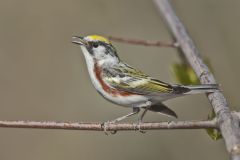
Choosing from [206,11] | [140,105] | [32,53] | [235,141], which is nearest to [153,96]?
[140,105]

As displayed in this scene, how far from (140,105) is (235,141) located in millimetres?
2446

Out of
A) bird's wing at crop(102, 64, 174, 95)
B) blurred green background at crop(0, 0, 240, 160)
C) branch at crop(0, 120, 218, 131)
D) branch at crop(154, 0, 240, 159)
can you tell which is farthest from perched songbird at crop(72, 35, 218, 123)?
blurred green background at crop(0, 0, 240, 160)

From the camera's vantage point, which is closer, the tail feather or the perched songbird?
the tail feather

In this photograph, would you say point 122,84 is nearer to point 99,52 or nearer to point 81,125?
point 99,52

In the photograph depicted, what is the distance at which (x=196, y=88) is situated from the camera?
337 cm

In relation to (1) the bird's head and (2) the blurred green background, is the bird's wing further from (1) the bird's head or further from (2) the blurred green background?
(2) the blurred green background

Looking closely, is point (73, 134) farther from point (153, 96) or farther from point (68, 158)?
point (153, 96)

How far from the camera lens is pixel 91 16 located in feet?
31.9

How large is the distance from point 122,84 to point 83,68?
19.3 feet

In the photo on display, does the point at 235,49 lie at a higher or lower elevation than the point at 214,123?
higher

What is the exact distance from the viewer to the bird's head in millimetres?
4805

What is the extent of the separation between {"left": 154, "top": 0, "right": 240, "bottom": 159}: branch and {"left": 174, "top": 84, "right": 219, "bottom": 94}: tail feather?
0.16ft

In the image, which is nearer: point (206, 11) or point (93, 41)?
point (93, 41)

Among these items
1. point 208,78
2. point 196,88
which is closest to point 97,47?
point 196,88
